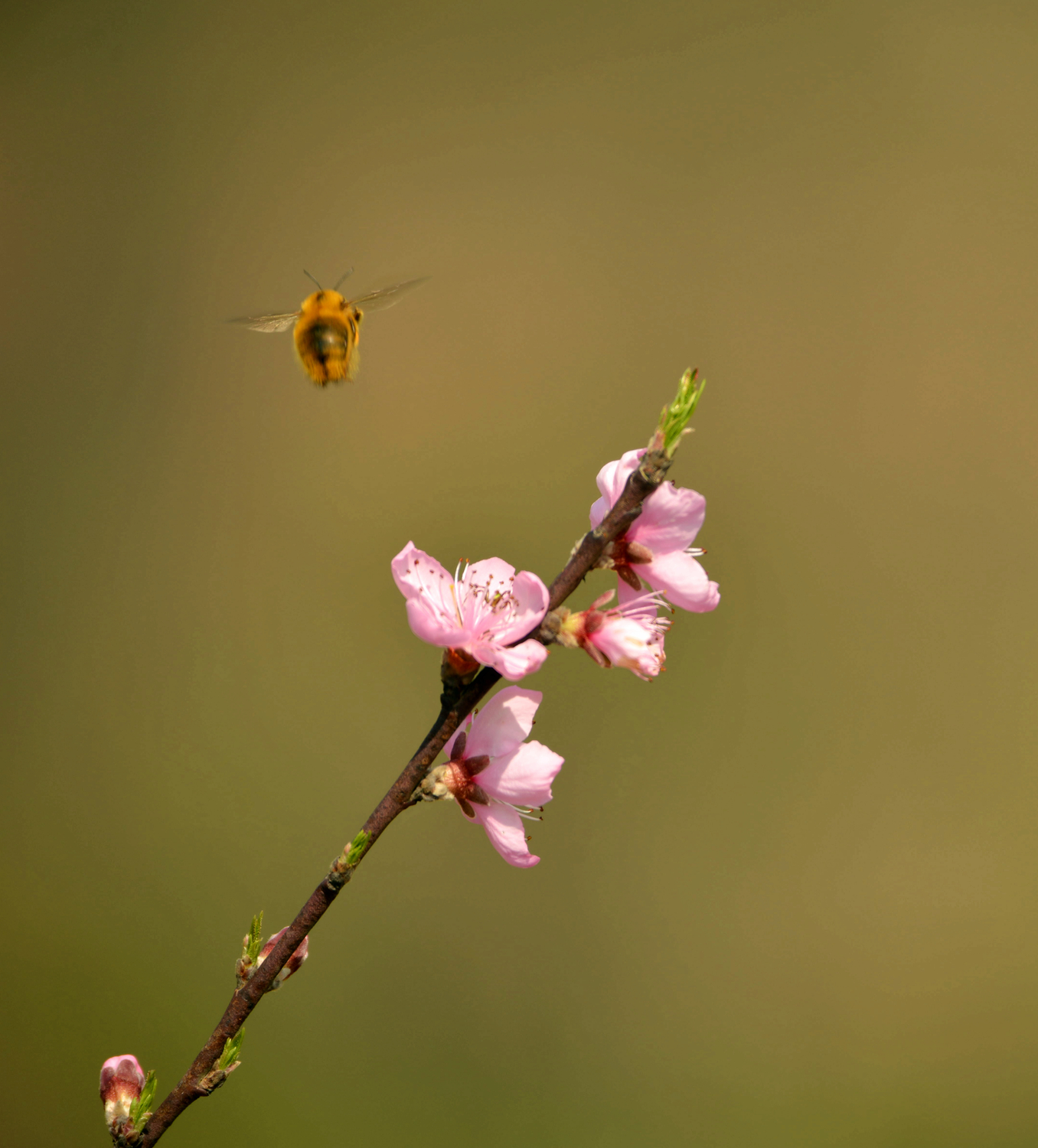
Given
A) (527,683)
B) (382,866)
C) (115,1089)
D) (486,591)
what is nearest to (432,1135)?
(382,866)

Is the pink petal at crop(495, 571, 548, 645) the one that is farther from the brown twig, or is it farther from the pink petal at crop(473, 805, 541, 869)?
the pink petal at crop(473, 805, 541, 869)

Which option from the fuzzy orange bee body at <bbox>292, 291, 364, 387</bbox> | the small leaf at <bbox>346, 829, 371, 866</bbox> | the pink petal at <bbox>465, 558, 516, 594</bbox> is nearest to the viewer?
the small leaf at <bbox>346, 829, 371, 866</bbox>

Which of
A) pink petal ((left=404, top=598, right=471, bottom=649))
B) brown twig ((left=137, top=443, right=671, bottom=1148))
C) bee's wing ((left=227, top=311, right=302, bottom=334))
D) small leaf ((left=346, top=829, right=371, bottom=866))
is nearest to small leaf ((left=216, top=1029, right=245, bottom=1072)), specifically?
brown twig ((left=137, top=443, right=671, bottom=1148))

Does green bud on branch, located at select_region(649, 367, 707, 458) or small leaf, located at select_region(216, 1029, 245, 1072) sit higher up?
green bud on branch, located at select_region(649, 367, 707, 458)

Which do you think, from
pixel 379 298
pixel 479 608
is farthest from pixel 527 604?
pixel 379 298

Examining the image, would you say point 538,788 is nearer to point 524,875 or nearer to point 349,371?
point 349,371

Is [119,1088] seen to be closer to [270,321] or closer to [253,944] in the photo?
[253,944]

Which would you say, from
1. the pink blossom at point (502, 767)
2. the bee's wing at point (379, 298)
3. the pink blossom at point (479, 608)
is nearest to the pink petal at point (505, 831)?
the pink blossom at point (502, 767)
